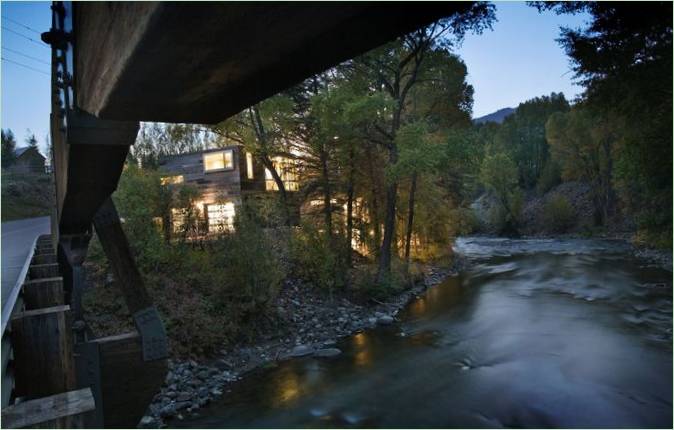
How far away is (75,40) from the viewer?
1.96 meters

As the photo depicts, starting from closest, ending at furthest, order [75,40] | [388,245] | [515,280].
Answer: [75,40] → [388,245] → [515,280]

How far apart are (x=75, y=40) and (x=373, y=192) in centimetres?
1647

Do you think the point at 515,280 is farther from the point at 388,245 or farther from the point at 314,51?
the point at 314,51

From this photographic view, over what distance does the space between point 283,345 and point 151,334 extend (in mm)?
7237

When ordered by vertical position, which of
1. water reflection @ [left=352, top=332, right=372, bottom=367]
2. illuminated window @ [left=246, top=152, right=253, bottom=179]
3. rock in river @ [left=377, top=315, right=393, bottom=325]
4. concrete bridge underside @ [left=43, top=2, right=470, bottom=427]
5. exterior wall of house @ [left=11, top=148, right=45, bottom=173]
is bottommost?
water reflection @ [left=352, top=332, right=372, bottom=367]

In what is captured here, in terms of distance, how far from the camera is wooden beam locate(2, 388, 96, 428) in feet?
7.34

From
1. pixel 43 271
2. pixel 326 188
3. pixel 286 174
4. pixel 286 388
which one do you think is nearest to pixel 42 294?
pixel 43 271

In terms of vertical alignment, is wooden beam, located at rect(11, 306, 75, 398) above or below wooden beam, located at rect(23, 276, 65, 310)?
below

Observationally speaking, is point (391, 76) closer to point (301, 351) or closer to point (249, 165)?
point (249, 165)

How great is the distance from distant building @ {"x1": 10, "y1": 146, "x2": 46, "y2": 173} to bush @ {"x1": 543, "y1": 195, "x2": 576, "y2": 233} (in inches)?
1899

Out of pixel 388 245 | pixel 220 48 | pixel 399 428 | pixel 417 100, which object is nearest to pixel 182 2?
pixel 220 48

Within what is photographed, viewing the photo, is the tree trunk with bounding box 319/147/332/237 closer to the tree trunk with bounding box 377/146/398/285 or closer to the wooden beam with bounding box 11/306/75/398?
the tree trunk with bounding box 377/146/398/285

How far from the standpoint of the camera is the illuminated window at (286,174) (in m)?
18.5

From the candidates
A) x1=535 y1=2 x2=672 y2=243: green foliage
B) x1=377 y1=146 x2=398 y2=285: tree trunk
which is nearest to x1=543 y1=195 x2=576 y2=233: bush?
x1=377 y1=146 x2=398 y2=285: tree trunk
